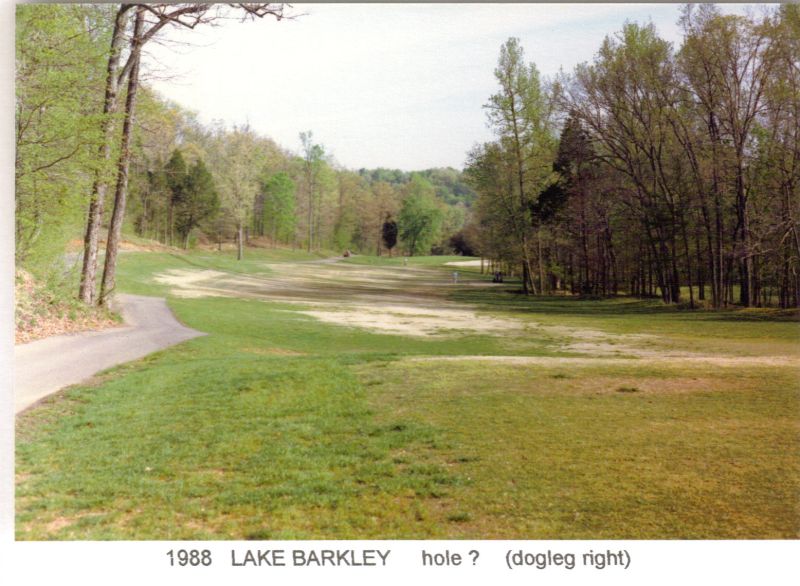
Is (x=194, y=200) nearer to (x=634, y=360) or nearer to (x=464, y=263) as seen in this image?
(x=464, y=263)

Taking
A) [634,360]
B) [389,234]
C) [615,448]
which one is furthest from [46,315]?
[634,360]

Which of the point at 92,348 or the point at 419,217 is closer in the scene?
the point at 92,348

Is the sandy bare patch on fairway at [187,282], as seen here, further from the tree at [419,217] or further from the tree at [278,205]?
the tree at [419,217]

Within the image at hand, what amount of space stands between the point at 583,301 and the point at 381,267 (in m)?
2.34

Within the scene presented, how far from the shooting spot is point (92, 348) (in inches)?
205

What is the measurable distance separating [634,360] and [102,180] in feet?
18.2

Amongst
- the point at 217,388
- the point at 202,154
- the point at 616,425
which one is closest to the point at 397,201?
the point at 202,154

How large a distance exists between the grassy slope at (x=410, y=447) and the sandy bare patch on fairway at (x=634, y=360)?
0.37 ft

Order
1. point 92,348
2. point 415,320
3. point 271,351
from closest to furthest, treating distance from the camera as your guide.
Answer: point 92,348
point 271,351
point 415,320

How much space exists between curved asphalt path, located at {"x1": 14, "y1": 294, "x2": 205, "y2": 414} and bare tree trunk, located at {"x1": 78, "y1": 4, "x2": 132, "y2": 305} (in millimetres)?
391

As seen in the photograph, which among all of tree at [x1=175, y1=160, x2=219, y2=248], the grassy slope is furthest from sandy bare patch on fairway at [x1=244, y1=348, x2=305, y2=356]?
tree at [x1=175, y1=160, x2=219, y2=248]

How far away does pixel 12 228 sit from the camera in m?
4.82

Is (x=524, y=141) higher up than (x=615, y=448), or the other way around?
(x=524, y=141)
